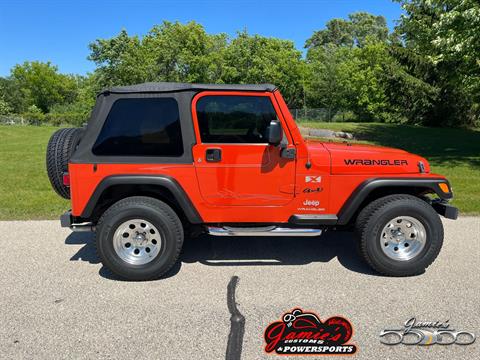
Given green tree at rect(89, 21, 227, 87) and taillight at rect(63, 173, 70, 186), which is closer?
taillight at rect(63, 173, 70, 186)

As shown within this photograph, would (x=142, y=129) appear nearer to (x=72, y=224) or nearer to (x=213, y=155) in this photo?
(x=213, y=155)

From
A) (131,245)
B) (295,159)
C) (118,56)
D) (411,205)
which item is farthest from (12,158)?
(118,56)

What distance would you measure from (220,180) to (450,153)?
44.2 feet

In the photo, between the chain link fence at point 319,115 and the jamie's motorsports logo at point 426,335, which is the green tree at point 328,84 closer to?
the chain link fence at point 319,115

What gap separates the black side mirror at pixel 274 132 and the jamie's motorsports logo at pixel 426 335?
192 centimetres

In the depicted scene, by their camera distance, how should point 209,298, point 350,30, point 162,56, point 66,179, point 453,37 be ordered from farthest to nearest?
point 350,30 → point 162,56 → point 453,37 → point 66,179 → point 209,298

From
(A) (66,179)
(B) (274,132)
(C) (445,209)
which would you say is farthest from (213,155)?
(C) (445,209)

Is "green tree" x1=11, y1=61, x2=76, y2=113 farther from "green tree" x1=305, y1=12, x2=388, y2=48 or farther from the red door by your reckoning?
the red door

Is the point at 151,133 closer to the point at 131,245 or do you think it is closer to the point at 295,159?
the point at 131,245

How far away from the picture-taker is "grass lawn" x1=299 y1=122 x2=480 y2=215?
7535 mm

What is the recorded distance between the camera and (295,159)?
3.83 m

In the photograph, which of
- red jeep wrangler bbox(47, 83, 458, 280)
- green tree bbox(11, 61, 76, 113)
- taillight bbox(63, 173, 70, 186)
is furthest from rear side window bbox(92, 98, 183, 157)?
green tree bbox(11, 61, 76, 113)

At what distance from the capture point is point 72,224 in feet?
13.0

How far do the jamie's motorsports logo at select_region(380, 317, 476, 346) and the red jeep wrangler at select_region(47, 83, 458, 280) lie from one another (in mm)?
879
